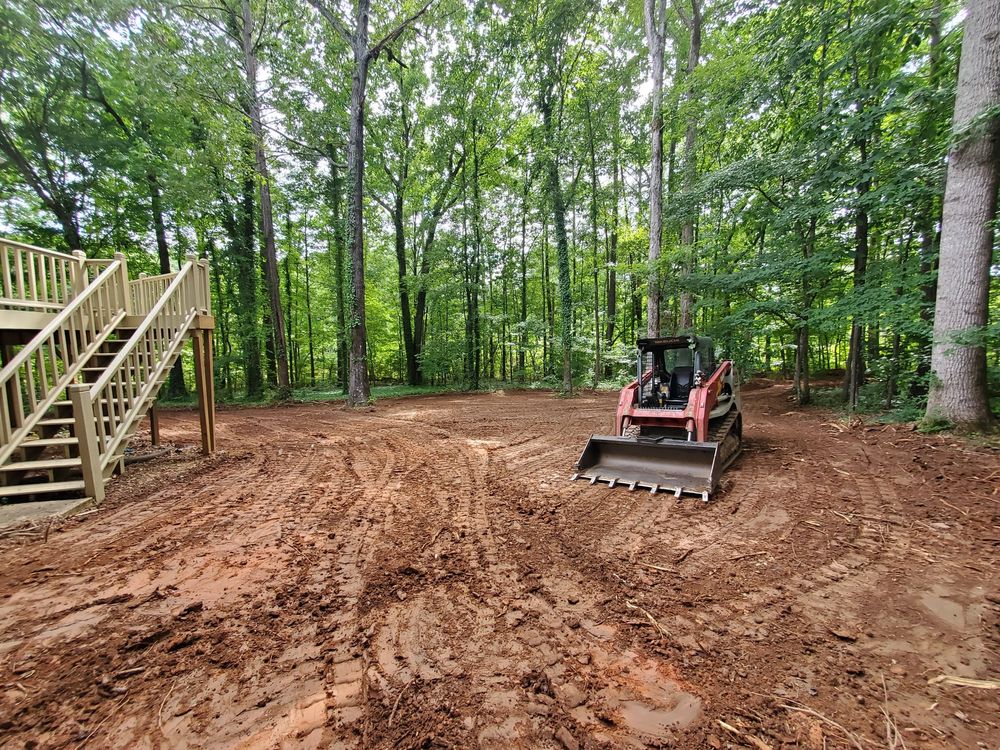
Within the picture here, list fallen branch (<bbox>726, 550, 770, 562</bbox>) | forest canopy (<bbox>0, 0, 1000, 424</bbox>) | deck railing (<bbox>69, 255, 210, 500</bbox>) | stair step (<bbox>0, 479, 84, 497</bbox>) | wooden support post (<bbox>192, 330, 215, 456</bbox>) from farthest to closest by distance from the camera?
forest canopy (<bbox>0, 0, 1000, 424</bbox>)
wooden support post (<bbox>192, 330, 215, 456</bbox>)
deck railing (<bbox>69, 255, 210, 500</bbox>)
stair step (<bbox>0, 479, 84, 497</bbox>)
fallen branch (<bbox>726, 550, 770, 562</bbox>)

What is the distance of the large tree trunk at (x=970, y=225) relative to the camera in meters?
4.93

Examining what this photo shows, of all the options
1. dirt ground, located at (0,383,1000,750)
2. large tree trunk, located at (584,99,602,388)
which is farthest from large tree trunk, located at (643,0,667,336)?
dirt ground, located at (0,383,1000,750)

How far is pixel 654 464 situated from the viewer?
449 cm

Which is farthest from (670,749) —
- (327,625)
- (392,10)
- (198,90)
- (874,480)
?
(392,10)

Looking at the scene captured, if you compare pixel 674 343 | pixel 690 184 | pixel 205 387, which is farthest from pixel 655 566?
pixel 690 184

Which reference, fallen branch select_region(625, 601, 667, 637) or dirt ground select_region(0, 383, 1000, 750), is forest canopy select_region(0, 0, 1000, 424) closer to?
dirt ground select_region(0, 383, 1000, 750)

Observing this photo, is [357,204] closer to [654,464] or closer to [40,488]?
[40,488]

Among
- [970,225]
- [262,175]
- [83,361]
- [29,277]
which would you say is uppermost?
[262,175]

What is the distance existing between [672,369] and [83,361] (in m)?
8.11

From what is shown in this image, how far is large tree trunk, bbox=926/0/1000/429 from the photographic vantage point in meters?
4.93

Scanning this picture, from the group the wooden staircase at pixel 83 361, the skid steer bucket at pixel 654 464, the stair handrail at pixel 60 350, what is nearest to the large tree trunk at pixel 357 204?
the wooden staircase at pixel 83 361

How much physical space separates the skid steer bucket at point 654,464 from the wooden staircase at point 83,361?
5350mm

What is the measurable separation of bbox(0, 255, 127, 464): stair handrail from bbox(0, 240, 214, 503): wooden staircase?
0.04 feet

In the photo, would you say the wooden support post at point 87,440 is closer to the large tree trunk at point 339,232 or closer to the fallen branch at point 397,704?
the fallen branch at point 397,704
